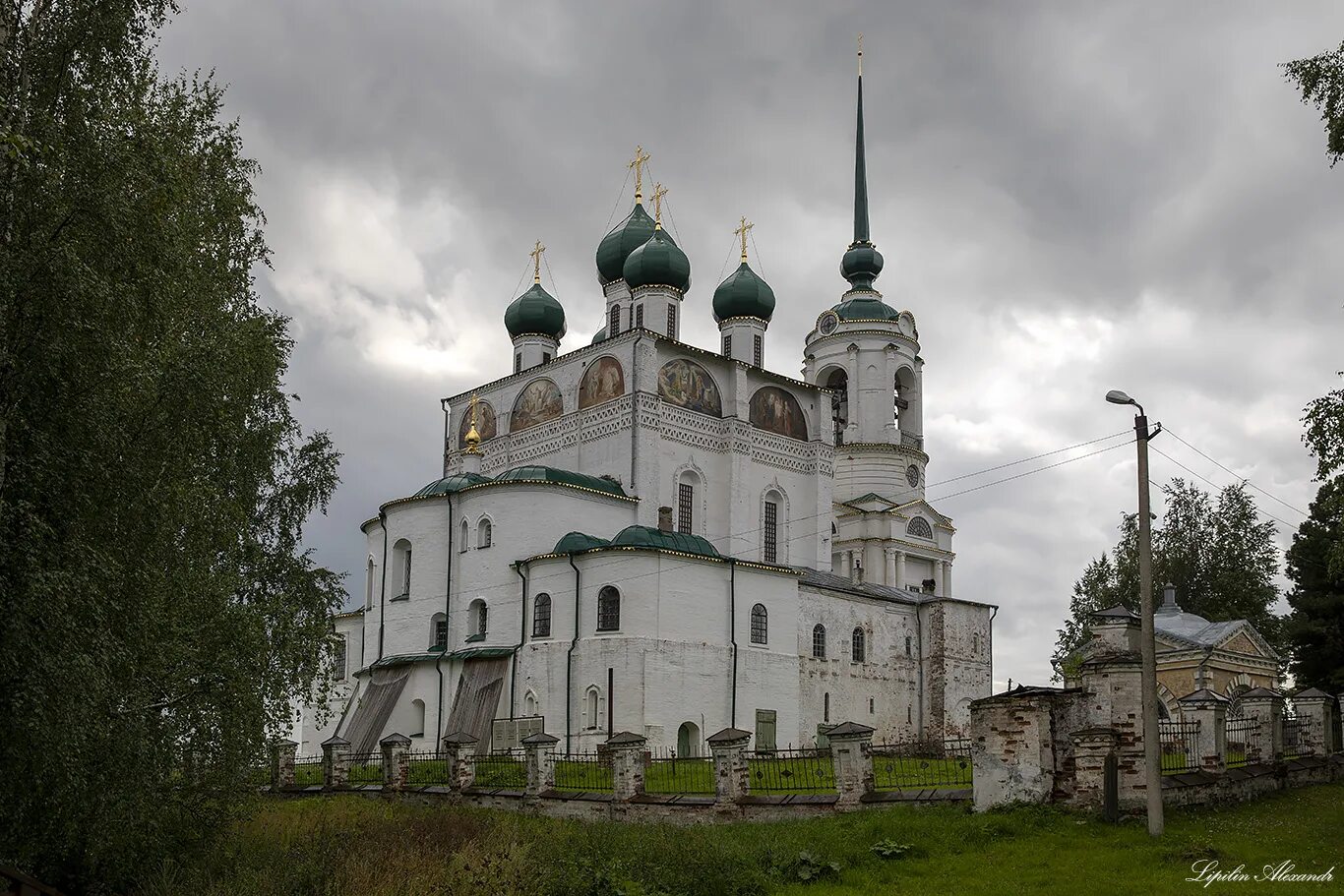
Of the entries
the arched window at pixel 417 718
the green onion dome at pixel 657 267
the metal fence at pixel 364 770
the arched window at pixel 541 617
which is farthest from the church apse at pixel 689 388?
the metal fence at pixel 364 770

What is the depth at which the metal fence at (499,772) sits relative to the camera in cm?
2122

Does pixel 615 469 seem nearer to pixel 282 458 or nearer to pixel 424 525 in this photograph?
pixel 424 525

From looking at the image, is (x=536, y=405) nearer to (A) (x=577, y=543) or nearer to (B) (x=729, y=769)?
(A) (x=577, y=543)

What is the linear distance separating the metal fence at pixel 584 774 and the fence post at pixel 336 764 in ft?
13.3

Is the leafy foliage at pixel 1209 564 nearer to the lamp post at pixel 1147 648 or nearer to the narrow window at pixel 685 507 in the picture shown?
the narrow window at pixel 685 507

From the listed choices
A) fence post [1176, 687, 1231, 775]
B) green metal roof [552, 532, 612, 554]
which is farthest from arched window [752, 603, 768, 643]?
fence post [1176, 687, 1231, 775]

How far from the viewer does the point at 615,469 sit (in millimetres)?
32531

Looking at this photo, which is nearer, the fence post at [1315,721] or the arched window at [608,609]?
the fence post at [1315,721]

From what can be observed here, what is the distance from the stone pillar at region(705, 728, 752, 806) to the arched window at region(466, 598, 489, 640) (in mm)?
13316

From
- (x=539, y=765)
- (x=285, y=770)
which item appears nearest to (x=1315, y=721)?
(x=539, y=765)

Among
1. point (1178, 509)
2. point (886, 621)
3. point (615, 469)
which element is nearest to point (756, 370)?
point (615, 469)

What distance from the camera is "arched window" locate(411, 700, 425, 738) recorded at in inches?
1158

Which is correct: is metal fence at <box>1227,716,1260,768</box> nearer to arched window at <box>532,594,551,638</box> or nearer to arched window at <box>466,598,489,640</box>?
arched window at <box>532,594,551,638</box>

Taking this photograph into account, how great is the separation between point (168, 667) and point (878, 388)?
32435mm
